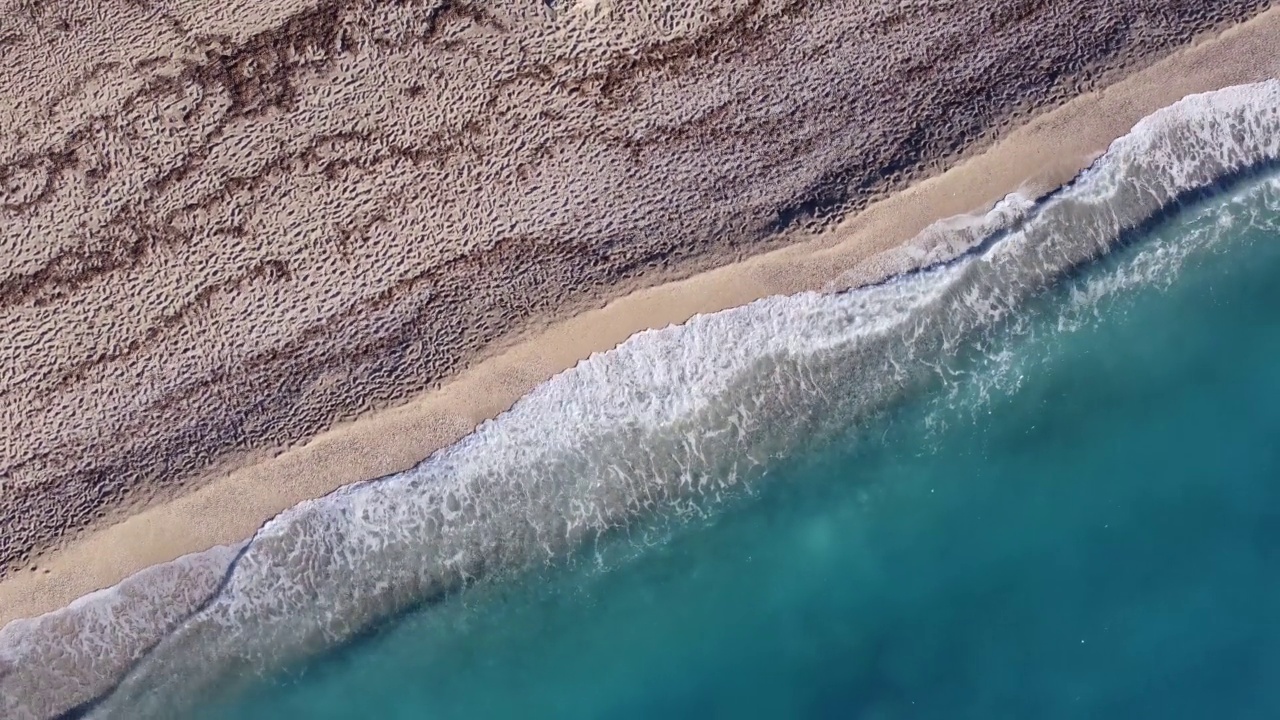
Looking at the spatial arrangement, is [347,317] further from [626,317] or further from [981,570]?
[981,570]

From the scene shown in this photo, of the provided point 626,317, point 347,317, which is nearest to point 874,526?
point 626,317

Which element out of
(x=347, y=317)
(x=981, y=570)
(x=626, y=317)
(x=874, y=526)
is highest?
(x=347, y=317)

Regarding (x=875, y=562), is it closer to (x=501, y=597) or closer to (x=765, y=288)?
(x=765, y=288)

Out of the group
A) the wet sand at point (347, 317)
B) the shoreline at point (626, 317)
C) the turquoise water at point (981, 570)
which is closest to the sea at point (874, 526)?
the turquoise water at point (981, 570)

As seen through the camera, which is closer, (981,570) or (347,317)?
(347,317)

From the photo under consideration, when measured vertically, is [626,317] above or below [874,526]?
above

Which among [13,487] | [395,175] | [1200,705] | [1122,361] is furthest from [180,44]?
[1200,705]
